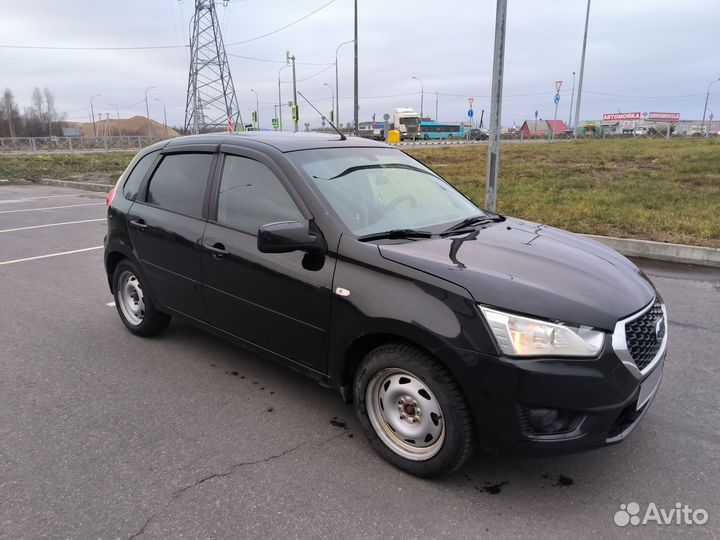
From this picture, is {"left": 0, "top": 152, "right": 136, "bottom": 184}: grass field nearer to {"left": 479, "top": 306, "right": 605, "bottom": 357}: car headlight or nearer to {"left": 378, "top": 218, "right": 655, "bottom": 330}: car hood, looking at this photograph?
{"left": 378, "top": 218, "right": 655, "bottom": 330}: car hood

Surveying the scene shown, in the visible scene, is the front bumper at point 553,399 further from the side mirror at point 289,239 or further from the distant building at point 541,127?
the distant building at point 541,127

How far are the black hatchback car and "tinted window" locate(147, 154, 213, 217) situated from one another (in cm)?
2

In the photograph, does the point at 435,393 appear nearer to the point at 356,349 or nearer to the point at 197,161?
the point at 356,349

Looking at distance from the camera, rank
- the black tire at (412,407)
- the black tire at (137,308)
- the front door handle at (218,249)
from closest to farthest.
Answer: the black tire at (412,407) → the front door handle at (218,249) → the black tire at (137,308)

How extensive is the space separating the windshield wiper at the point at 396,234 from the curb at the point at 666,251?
5595 mm

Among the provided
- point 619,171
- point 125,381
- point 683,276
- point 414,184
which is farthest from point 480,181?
point 125,381

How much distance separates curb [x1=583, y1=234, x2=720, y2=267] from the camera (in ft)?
23.1

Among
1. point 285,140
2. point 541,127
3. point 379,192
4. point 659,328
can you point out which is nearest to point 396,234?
point 379,192

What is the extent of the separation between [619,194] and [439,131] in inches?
2508

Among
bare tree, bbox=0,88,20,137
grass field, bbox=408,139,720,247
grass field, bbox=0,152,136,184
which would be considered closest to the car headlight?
grass field, bbox=408,139,720,247

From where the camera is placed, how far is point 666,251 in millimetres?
7340

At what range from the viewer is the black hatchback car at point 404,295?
7.88 feet

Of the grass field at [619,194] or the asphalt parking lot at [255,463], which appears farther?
the grass field at [619,194]

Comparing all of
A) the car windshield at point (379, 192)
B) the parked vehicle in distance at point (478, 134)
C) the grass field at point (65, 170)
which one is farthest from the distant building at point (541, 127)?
the car windshield at point (379, 192)
